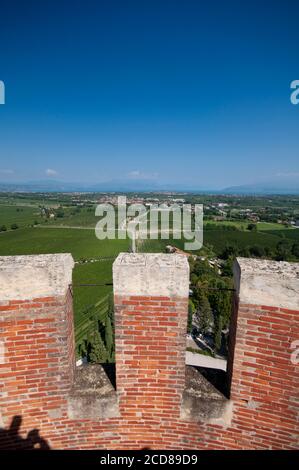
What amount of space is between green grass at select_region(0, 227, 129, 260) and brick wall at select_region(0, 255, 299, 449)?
5152 cm

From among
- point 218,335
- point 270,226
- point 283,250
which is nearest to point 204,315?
point 218,335

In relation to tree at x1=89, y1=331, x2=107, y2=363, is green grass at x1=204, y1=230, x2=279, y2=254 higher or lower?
higher

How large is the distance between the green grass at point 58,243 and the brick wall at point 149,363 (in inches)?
2028

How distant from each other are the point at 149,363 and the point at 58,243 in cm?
6184

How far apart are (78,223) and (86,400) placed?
84.3m

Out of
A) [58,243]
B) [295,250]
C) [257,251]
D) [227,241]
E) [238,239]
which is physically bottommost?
[257,251]

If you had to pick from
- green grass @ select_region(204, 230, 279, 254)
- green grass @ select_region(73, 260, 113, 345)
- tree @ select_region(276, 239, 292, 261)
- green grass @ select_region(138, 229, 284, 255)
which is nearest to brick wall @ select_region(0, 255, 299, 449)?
green grass @ select_region(73, 260, 113, 345)

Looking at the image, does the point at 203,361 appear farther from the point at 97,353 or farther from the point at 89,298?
the point at 89,298

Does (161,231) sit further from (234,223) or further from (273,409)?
(273,409)

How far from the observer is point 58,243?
6091 centimetres

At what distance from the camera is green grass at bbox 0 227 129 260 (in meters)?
54.6

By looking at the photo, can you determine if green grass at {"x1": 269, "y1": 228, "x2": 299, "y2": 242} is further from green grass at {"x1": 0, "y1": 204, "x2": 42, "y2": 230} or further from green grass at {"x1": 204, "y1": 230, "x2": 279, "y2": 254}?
green grass at {"x1": 0, "y1": 204, "x2": 42, "y2": 230}

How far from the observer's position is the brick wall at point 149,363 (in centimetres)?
294

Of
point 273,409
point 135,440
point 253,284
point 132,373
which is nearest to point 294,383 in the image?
point 273,409
